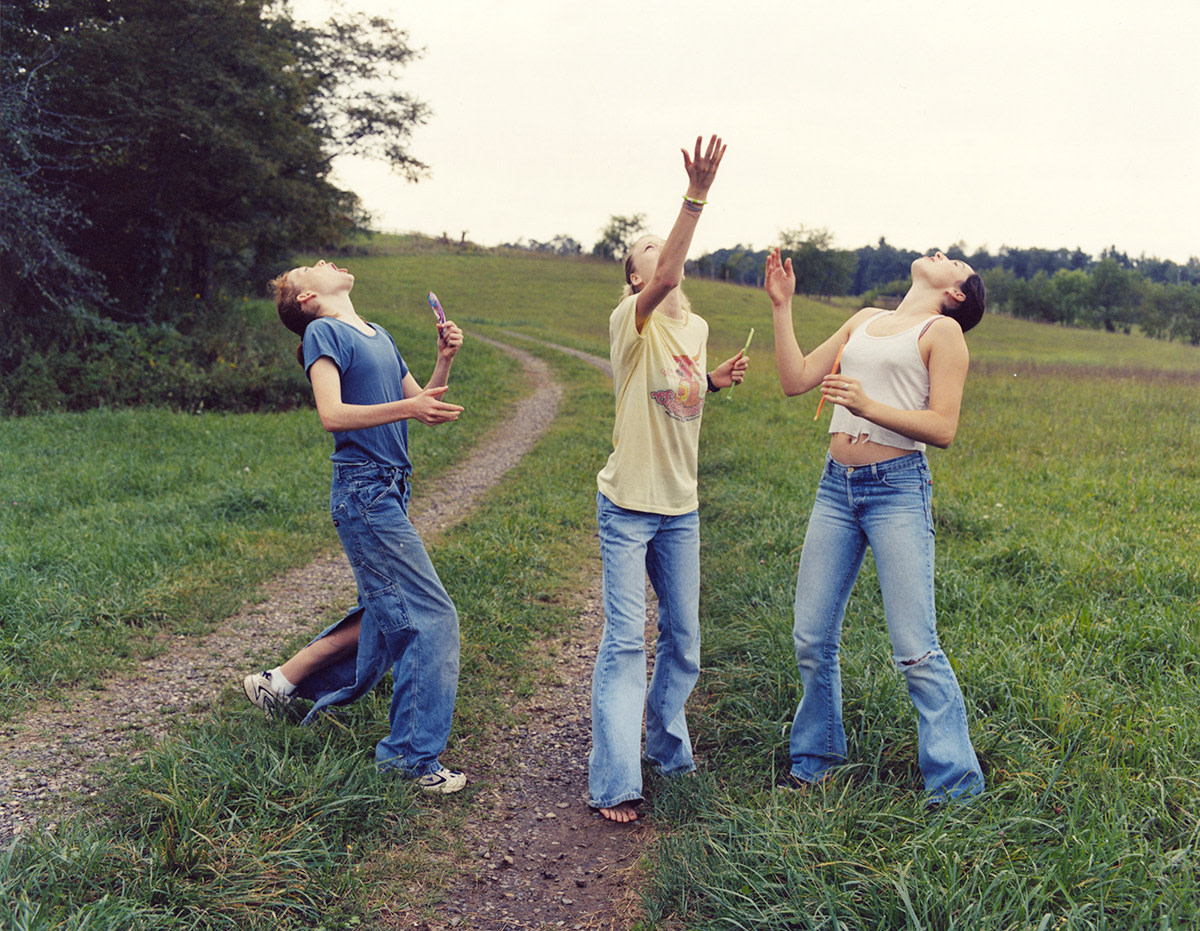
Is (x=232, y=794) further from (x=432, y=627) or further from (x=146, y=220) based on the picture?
(x=146, y=220)

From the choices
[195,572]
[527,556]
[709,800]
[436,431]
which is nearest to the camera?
[709,800]

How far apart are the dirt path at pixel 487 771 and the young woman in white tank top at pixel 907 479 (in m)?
1.02

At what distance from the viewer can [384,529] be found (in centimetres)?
315

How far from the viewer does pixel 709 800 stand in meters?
3.15

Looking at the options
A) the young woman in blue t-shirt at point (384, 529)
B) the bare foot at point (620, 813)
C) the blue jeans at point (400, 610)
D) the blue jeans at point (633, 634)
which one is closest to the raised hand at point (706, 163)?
the young woman in blue t-shirt at point (384, 529)

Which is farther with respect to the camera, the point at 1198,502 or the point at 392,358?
the point at 1198,502

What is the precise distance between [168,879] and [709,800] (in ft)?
6.34

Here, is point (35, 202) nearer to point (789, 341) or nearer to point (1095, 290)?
point (789, 341)

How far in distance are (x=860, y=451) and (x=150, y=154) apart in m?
17.2

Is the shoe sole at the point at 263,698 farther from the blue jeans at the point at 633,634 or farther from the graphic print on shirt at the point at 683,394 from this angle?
the graphic print on shirt at the point at 683,394

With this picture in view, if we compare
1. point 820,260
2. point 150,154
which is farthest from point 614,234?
point 150,154

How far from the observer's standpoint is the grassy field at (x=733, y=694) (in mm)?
2443

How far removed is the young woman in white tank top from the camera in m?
2.78

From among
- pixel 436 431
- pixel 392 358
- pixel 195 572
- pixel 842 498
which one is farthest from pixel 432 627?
pixel 436 431
